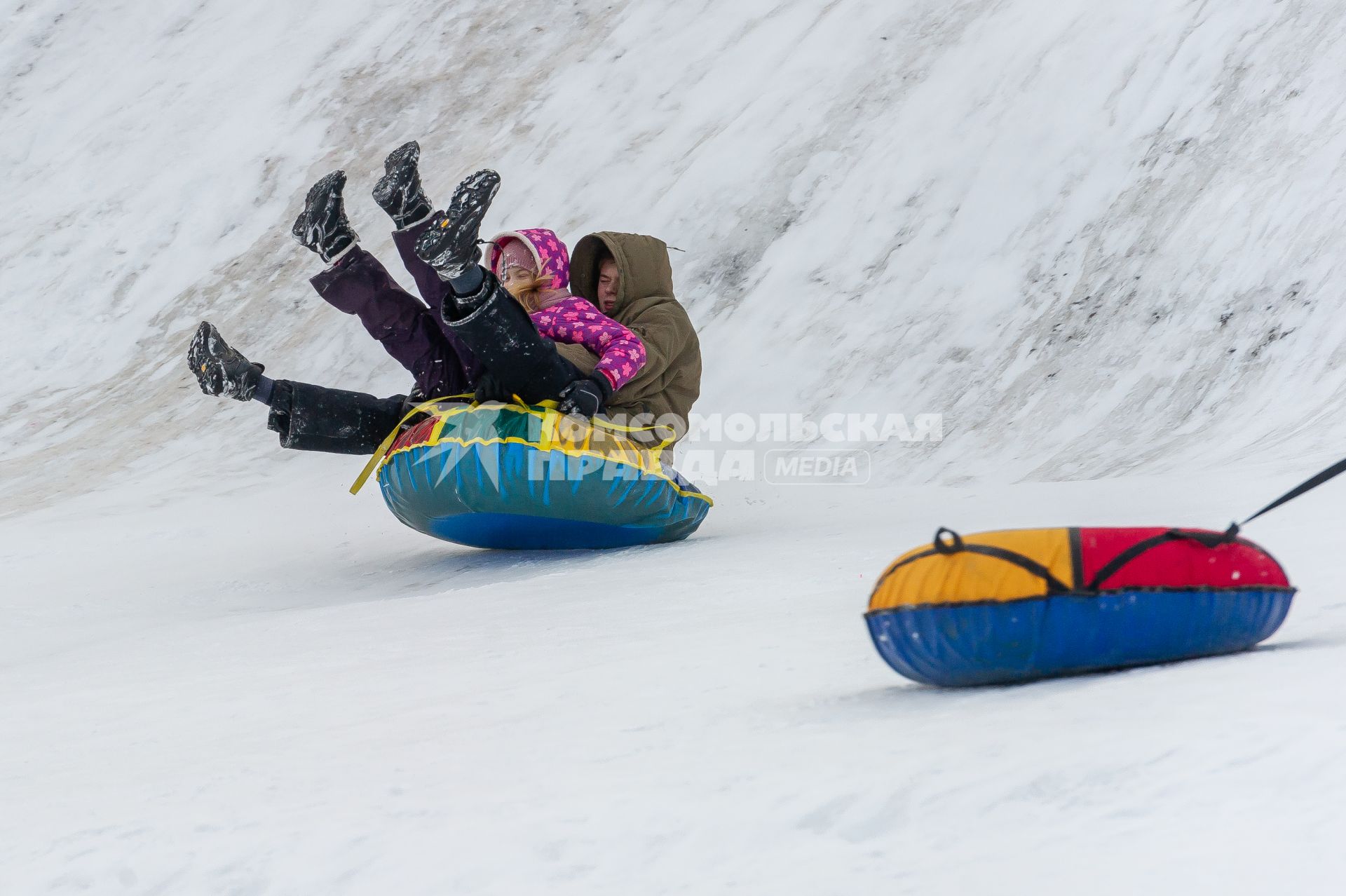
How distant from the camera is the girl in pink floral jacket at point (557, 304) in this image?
3.05 meters

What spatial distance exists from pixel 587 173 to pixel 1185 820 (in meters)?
6.19

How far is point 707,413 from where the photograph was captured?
5.36m

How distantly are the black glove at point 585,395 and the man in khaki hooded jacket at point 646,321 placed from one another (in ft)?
0.48

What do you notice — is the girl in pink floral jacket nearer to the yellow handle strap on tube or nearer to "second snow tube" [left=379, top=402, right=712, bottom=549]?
"second snow tube" [left=379, top=402, right=712, bottom=549]

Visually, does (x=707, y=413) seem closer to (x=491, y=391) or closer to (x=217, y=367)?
(x=491, y=391)

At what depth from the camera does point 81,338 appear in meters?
6.87

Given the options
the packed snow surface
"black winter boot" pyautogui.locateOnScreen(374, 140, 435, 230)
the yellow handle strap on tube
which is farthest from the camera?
the yellow handle strap on tube

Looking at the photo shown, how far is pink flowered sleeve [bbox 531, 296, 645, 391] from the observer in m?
3.04

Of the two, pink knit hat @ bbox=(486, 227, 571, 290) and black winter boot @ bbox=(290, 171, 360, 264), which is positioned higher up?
black winter boot @ bbox=(290, 171, 360, 264)

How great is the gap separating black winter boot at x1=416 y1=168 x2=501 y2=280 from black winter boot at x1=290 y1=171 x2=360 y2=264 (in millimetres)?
564

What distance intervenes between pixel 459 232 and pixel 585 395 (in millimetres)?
545

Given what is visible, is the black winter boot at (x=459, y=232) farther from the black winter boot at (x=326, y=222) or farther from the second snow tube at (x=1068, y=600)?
the second snow tube at (x=1068, y=600)

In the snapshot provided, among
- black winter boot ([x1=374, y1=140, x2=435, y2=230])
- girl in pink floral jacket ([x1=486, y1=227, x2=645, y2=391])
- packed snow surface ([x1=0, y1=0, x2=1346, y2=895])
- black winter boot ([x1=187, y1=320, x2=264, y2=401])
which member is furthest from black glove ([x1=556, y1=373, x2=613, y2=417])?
black winter boot ([x1=187, y1=320, x2=264, y2=401])

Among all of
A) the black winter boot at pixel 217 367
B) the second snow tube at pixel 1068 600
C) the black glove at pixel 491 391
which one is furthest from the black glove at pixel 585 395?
the second snow tube at pixel 1068 600
